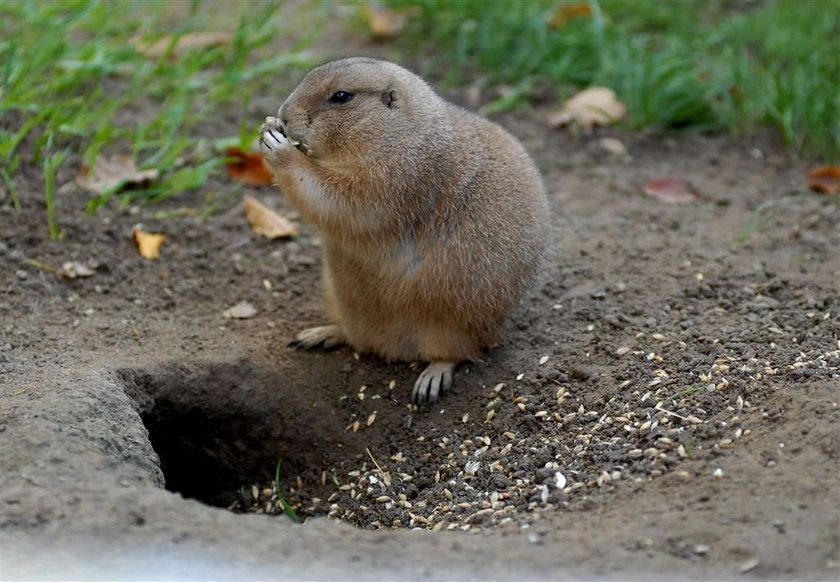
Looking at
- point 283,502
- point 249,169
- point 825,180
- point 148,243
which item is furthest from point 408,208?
point 825,180

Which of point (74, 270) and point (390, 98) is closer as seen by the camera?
point (390, 98)

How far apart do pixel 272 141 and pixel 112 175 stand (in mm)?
2016

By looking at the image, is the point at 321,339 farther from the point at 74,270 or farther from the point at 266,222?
the point at 74,270

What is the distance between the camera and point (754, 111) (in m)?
8.21

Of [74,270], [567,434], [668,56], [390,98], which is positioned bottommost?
[567,434]

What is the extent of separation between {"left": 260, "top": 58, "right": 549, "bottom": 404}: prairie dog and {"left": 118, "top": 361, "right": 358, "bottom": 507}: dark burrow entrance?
1.78 ft

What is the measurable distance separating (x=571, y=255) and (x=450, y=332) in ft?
4.46

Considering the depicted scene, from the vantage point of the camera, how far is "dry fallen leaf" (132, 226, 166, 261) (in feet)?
21.2

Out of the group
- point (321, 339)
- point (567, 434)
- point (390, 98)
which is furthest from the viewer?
point (321, 339)

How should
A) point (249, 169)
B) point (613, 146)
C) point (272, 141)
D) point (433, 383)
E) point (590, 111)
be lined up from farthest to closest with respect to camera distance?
1. point (590, 111)
2. point (613, 146)
3. point (249, 169)
4. point (433, 383)
5. point (272, 141)

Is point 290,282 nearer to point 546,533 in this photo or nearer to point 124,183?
point 124,183

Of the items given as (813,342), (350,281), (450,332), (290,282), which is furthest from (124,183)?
(813,342)

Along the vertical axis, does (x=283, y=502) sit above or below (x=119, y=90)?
below

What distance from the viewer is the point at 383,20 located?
9.14 meters
